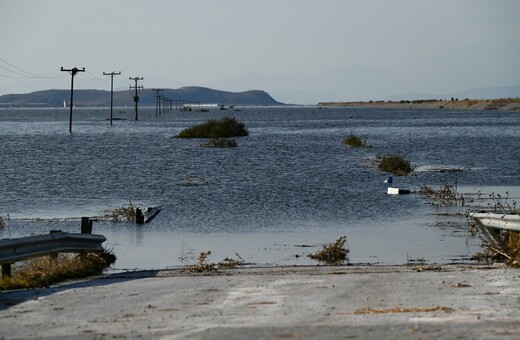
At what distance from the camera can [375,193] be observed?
121 ft

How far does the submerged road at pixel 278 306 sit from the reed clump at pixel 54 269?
475 mm

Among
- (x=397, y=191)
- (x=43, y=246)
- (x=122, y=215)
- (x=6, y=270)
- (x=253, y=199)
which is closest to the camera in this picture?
(x=6, y=270)

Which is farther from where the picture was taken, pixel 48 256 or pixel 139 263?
pixel 139 263

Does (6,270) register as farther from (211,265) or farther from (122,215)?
(122,215)

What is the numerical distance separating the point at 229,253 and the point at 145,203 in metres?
13.2

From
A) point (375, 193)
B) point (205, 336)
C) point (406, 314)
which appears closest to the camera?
point (205, 336)

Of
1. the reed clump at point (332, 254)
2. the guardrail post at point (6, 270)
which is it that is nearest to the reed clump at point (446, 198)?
the reed clump at point (332, 254)

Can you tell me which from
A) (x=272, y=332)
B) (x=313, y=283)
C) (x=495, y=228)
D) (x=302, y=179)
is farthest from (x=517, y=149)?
(x=272, y=332)

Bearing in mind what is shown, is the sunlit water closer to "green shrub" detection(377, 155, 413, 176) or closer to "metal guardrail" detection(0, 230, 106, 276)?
"green shrub" detection(377, 155, 413, 176)

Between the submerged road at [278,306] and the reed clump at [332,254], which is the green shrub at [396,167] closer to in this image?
→ the reed clump at [332,254]

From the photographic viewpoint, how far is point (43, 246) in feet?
55.1


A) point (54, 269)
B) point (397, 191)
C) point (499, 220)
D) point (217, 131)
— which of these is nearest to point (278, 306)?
point (54, 269)

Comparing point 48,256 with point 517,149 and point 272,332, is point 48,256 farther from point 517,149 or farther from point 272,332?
point 517,149

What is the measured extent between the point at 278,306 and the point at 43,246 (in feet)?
18.4
